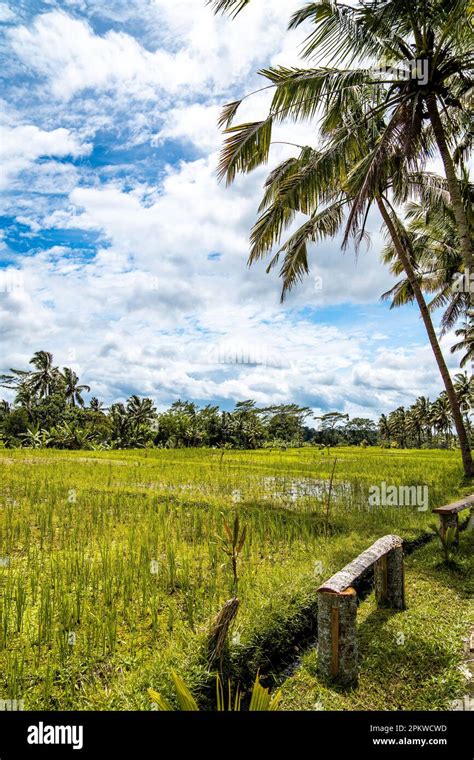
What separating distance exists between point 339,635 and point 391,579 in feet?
3.95

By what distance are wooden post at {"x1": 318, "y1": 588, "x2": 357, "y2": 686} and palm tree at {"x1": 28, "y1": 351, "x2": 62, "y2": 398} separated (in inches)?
1420

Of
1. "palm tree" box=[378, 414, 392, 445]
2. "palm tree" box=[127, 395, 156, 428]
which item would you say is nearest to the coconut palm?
"palm tree" box=[127, 395, 156, 428]

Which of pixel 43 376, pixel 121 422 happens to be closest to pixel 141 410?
pixel 121 422

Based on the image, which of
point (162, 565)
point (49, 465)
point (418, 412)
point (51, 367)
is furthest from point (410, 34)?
point (418, 412)

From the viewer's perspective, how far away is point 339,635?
110 inches

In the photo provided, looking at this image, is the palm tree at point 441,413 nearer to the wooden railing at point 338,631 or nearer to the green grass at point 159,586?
the green grass at point 159,586

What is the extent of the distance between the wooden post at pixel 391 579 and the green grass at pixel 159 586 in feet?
0.49

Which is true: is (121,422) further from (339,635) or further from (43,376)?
(339,635)

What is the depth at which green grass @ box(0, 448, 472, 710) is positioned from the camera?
2645mm

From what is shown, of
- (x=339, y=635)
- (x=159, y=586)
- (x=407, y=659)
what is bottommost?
(x=407, y=659)

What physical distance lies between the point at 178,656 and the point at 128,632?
0.51 meters

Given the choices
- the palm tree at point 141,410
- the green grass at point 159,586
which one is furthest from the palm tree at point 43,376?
the green grass at point 159,586

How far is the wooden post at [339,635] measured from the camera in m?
2.79
